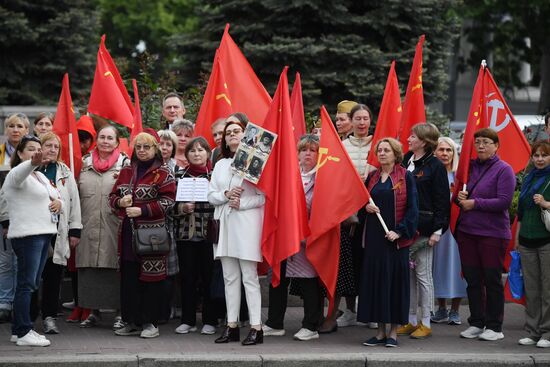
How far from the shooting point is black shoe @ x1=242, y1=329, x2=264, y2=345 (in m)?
9.77

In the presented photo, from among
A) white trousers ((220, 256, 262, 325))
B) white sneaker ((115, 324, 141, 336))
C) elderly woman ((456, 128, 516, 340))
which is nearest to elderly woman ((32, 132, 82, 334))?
white sneaker ((115, 324, 141, 336))

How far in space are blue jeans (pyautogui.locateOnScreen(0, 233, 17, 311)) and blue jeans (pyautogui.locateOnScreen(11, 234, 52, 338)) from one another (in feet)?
2.75

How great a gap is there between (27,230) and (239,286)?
188 cm

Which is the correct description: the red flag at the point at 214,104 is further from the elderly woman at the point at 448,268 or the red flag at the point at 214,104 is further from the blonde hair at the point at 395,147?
the blonde hair at the point at 395,147

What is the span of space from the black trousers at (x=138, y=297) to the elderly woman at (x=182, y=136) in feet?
4.07

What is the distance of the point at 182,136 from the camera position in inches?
→ 433

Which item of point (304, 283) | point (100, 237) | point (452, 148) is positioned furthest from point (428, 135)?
point (100, 237)

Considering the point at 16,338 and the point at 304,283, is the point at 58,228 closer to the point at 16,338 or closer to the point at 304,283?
the point at 16,338

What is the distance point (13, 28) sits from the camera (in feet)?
72.0

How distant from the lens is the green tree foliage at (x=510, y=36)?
2614 centimetres

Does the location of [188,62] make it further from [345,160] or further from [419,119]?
[345,160]

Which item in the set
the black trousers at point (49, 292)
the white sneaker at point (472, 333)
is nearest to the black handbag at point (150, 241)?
the black trousers at point (49, 292)

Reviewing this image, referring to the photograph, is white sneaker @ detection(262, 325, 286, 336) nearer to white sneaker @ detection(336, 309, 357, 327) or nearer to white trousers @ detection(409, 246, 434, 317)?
white sneaker @ detection(336, 309, 357, 327)

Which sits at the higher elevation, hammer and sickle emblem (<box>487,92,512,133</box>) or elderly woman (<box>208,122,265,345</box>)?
hammer and sickle emblem (<box>487,92,512,133</box>)
